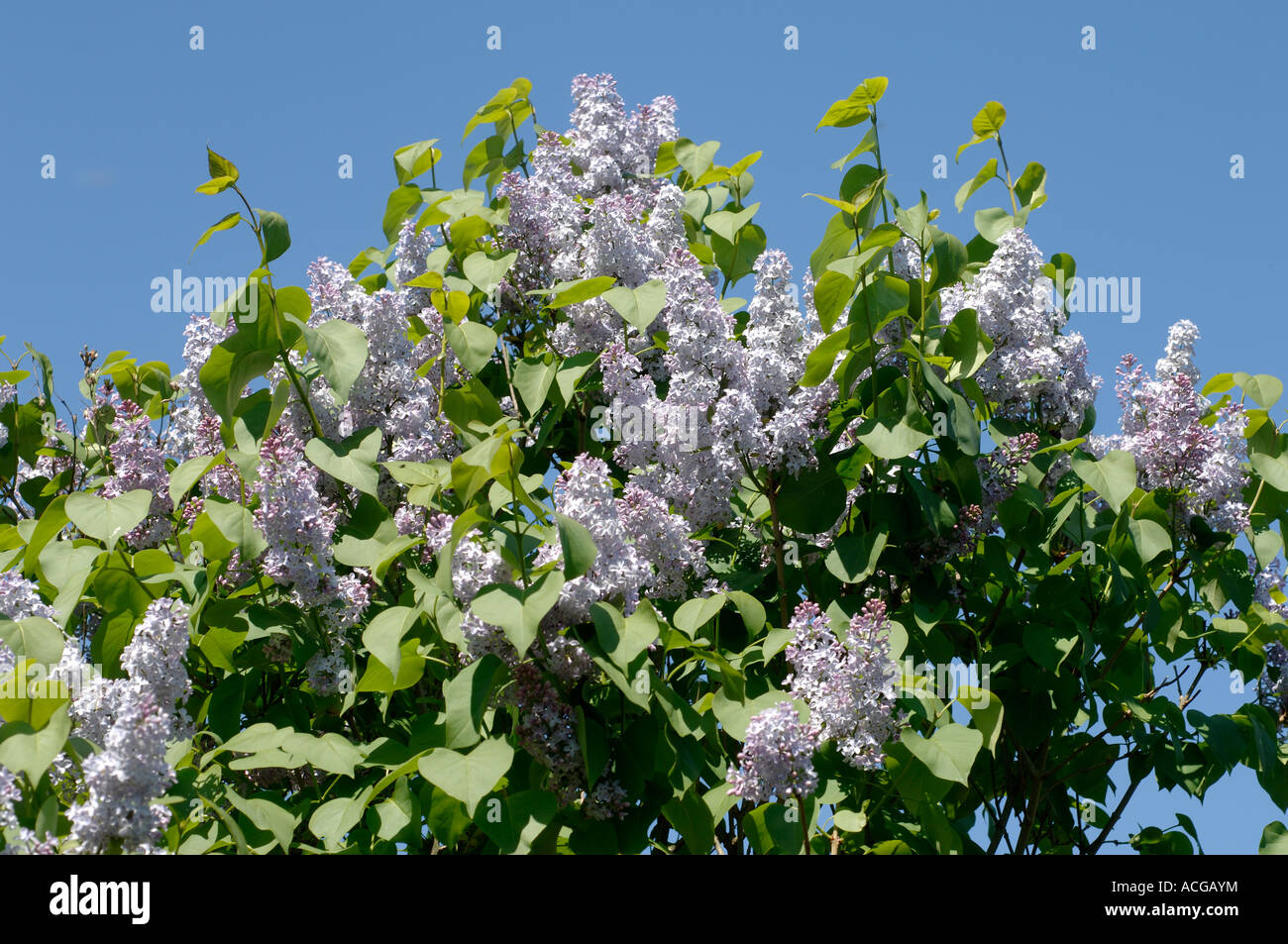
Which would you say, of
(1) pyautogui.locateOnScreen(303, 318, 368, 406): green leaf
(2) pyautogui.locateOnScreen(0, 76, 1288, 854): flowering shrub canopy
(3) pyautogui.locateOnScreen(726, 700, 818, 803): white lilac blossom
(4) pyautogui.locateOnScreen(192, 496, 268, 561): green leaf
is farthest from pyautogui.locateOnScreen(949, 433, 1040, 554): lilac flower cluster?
(4) pyautogui.locateOnScreen(192, 496, 268, 561): green leaf

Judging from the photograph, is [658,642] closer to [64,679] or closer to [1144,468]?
[64,679]

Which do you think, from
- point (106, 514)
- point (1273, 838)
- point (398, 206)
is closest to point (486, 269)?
point (398, 206)

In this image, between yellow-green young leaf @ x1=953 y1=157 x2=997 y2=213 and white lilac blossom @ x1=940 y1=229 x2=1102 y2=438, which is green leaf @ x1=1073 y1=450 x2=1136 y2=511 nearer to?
white lilac blossom @ x1=940 y1=229 x2=1102 y2=438

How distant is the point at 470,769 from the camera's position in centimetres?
262

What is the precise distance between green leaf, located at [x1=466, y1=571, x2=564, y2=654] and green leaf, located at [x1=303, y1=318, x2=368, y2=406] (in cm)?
77

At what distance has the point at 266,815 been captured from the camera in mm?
2713

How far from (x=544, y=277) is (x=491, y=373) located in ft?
1.16

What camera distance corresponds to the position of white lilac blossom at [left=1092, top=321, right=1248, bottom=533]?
12.4 feet

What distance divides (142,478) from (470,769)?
1774mm

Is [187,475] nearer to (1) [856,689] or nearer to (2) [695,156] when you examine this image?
(1) [856,689]

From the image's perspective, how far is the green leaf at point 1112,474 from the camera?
133 inches

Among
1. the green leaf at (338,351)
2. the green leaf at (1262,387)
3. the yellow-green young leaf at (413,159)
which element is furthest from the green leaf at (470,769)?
the green leaf at (1262,387)

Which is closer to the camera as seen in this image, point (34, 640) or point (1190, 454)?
point (34, 640)
